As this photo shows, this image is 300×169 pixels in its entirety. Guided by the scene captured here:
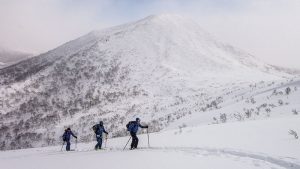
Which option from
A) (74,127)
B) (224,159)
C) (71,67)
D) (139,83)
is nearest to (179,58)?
(139,83)

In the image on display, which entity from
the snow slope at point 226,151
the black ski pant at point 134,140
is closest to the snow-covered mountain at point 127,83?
the snow slope at point 226,151

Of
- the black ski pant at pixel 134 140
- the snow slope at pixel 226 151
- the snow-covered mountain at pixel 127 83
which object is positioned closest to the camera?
the snow slope at pixel 226 151

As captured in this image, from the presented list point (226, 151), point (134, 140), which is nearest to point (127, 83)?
point (134, 140)

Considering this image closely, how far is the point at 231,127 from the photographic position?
17.8 meters

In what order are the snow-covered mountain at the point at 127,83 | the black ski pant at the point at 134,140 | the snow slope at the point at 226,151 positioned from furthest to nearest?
the snow-covered mountain at the point at 127,83, the black ski pant at the point at 134,140, the snow slope at the point at 226,151

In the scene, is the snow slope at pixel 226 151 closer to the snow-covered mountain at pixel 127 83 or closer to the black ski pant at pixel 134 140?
the black ski pant at pixel 134 140

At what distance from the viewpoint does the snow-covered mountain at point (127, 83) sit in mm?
40312

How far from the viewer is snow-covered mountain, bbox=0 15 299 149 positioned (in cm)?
4031

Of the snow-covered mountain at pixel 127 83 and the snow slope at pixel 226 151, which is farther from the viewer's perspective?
the snow-covered mountain at pixel 127 83

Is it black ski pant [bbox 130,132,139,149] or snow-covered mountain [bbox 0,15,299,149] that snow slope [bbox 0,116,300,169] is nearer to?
black ski pant [bbox 130,132,139,149]

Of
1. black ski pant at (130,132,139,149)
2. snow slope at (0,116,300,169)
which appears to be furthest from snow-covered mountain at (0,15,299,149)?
black ski pant at (130,132,139,149)

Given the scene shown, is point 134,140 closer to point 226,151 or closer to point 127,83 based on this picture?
point 226,151

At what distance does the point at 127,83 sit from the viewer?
194ft

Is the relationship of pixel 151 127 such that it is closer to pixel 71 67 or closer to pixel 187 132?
pixel 187 132
